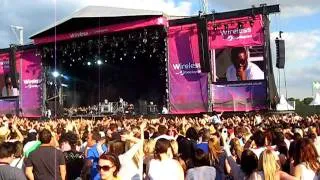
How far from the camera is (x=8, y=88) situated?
31.5m

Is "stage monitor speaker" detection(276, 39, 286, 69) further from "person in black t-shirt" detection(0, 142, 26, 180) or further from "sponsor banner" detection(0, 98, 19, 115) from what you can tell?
"person in black t-shirt" detection(0, 142, 26, 180)

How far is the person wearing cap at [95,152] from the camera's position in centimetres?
603

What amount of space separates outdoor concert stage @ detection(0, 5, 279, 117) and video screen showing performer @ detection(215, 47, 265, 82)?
5 cm

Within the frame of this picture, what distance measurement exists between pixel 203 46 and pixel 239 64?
75.6 inches

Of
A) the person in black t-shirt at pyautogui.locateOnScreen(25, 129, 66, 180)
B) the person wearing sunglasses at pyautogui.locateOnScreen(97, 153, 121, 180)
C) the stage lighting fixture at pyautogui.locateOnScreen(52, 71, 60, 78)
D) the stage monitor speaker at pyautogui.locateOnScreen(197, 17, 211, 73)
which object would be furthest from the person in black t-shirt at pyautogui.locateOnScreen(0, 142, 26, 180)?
the stage lighting fixture at pyautogui.locateOnScreen(52, 71, 60, 78)

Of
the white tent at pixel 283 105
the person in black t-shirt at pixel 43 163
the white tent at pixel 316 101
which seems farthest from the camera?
the white tent at pixel 316 101

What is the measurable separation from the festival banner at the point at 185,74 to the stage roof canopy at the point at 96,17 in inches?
57.9

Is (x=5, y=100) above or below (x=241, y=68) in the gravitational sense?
below

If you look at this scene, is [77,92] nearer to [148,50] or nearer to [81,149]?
[148,50]

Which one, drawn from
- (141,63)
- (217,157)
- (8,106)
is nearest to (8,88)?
(8,106)

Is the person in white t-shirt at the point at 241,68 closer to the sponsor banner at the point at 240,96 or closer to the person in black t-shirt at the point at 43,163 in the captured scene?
the sponsor banner at the point at 240,96

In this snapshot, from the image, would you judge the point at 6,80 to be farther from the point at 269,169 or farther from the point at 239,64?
the point at 269,169

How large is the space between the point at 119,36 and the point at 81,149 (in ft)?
61.9

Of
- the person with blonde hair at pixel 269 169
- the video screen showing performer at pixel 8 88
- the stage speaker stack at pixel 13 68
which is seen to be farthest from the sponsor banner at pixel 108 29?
the person with blonde hair at pixel 269 169
